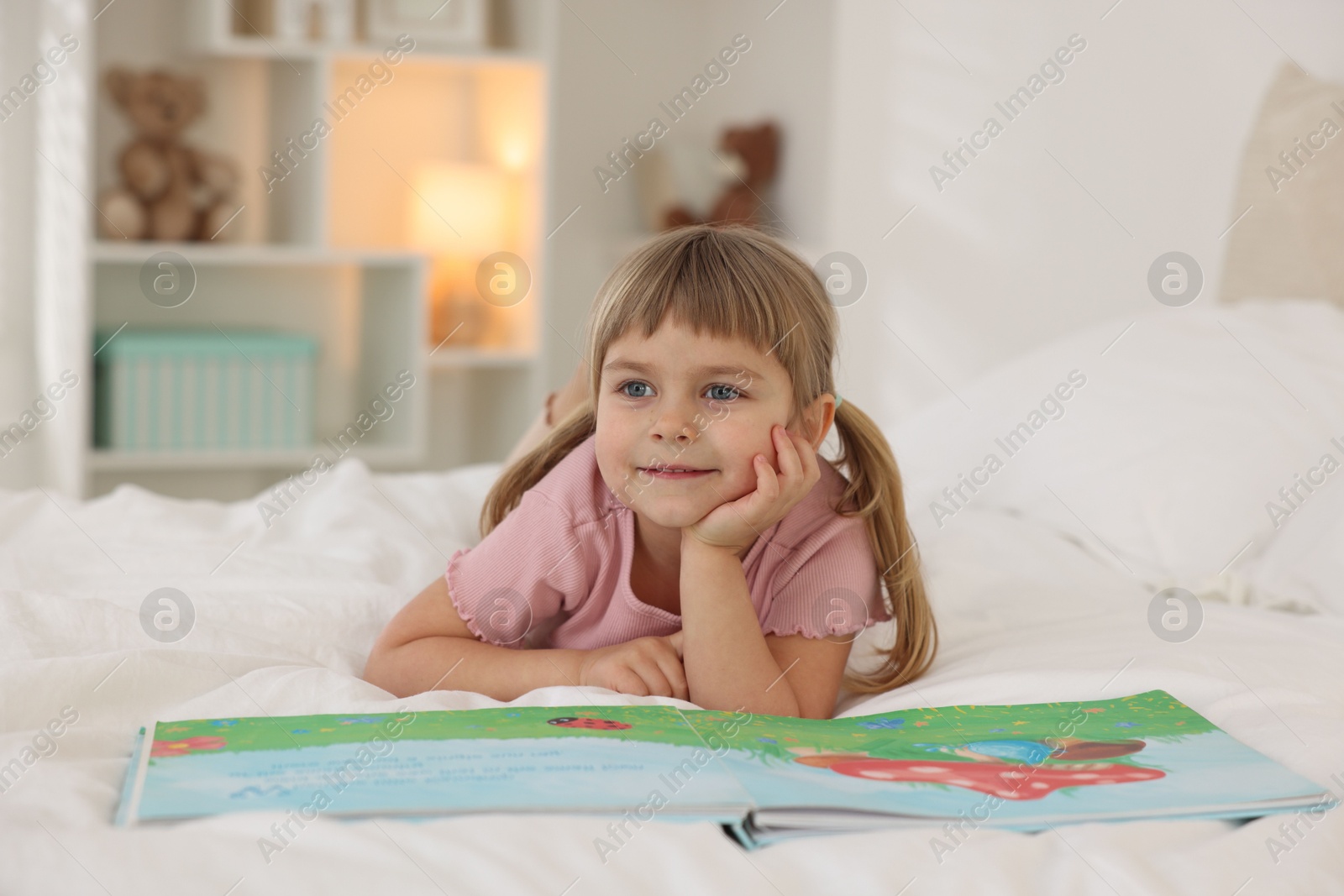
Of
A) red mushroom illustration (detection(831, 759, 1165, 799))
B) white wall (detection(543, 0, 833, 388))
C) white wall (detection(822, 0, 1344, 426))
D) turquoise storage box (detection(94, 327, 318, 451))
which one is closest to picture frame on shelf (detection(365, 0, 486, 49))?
white wall (detection(543, 0, 833, 388))

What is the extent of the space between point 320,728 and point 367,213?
7.30ft

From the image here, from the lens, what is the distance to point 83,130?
221 cm

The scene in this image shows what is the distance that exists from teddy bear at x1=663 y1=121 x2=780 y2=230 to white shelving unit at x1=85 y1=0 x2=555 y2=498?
37 centimetres

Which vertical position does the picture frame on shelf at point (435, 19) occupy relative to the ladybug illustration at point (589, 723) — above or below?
above

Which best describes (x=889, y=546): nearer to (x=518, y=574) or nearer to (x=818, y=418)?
(x=818, y=418)

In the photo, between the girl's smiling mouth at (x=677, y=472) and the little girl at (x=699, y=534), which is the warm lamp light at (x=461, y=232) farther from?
the girl's smiling mouth at (x=677, y=472)

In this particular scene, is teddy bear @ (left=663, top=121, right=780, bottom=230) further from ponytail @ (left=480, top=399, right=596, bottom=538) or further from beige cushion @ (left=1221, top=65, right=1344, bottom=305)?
ponytail @ (left=480, top=399, right=596, bottom=538)

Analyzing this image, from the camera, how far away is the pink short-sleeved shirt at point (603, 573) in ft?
2.94

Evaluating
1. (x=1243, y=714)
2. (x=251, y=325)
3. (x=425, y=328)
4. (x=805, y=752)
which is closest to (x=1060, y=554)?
(x=1243, y=714)

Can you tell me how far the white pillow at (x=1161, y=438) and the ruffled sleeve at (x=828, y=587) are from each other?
0.32 meters

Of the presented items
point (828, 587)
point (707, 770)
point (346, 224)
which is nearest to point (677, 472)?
point (828, 587)

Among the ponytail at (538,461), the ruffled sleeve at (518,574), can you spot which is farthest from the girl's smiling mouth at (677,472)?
the ponytail at (538,461)

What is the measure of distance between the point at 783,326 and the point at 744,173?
6.06ft

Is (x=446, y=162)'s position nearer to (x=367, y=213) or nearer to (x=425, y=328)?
(x=367, y=213)
